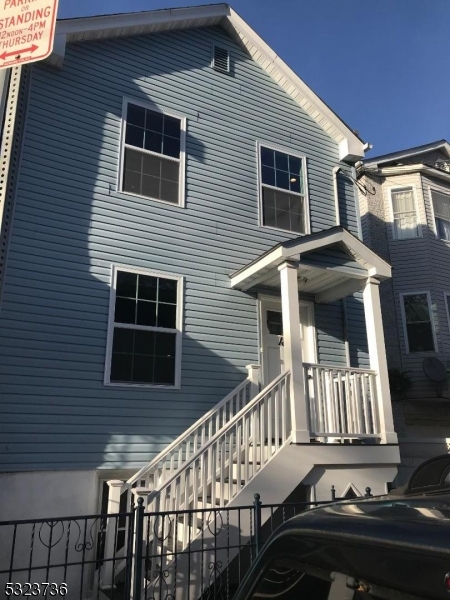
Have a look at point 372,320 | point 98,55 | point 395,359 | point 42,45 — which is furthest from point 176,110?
point 395,359

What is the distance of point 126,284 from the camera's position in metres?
7.70

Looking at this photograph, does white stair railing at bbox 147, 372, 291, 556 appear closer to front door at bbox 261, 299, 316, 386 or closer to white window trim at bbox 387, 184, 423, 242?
front door at bbox 261, 299, 316, 386

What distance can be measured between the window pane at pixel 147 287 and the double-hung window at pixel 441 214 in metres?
11.2

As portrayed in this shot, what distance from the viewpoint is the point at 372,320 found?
793 cm

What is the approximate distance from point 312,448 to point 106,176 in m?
5.19

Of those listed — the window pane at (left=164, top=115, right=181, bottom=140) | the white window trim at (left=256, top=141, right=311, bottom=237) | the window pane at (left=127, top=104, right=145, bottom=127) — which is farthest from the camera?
the white window trim at (left=256, top=141, right=311, bottom=237)

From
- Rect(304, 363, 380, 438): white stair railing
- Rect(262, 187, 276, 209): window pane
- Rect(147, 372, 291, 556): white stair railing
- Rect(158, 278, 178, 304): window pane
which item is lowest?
Rect(147, 372, 291, 556): white stair railing

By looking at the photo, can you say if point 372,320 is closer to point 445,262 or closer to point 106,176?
point 106,176

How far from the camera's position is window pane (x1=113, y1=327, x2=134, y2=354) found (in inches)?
291

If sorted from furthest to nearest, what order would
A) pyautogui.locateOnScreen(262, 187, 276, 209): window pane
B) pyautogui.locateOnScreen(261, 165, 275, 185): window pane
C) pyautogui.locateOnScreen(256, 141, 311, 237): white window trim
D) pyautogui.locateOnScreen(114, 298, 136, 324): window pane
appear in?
1. pyautogui.locateOnScreen(261, 165, 275, 185): window pane
2. pyautogui.locateOnScreen(262, 187, 276, 209): window pane
3. pyautogui.locateOnScreen(256, 141, 311, 237): white window trim
4. pyautogui.locateOnScreen(114, 298, 136, 324): window pane

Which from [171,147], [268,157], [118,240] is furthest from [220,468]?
[268,157]

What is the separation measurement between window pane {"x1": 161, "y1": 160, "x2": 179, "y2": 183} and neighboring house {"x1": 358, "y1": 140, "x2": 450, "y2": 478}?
6464mm

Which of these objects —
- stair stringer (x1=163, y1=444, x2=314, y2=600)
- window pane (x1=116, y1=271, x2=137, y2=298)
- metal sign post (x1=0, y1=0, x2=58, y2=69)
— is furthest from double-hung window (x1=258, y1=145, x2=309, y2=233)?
metal sign post (x1=0, y1=0, x2=58, y2=69)

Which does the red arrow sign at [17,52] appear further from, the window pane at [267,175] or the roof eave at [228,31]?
the window pane at [267,175]
